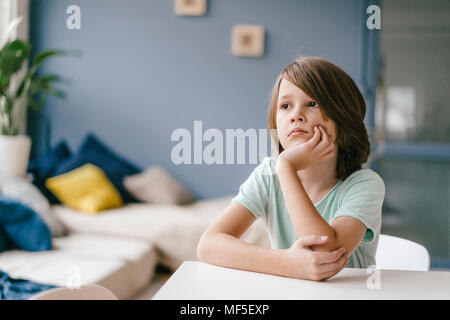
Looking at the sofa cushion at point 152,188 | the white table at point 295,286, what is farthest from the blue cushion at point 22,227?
the white table at point 295,286

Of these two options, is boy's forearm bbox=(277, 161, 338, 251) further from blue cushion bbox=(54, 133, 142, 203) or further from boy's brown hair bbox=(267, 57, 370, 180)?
blue cushion bbox=(54, 133, 142, 203)

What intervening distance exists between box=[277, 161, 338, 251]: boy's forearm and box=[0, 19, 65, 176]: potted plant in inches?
59.4

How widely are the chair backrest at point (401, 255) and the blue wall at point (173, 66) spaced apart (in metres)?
0.27

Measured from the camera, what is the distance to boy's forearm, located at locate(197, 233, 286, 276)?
17.4 inches

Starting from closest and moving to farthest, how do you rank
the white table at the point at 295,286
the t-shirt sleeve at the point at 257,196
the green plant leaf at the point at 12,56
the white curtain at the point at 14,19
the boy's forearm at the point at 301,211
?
1. the white table at the point at 295,286
2. the boy's forearm at the point at 301,211
3. the t-shirt sleeve at the point at 257,196
4. the green plant leaf at the point at 12,56
5. the white curtain at the point at 14,19

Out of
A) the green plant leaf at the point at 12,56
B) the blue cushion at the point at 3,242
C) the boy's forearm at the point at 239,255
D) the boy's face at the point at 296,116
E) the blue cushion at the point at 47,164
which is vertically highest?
the green plant leaf at the point at 12,56

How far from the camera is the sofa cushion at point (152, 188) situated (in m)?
1.59

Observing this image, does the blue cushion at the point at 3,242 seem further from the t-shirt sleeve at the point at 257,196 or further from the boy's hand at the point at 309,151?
the boy's hand at the point at 309,151

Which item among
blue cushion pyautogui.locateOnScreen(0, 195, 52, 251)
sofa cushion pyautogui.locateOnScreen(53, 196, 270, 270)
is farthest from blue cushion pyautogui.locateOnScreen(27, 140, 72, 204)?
blue cushion pyautogui.locateOnScreen(0, 195, 52, 251)

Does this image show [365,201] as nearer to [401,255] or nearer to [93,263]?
[401,255]

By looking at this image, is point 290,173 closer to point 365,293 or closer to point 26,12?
point 365,293

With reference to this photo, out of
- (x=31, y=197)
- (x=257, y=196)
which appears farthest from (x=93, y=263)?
(x=257, y=196)

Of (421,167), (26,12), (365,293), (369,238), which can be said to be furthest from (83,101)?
(365,293)
